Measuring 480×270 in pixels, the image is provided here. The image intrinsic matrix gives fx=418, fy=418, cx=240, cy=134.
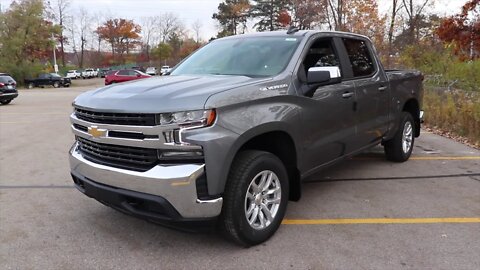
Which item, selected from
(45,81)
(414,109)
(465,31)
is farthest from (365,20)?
(45,81)

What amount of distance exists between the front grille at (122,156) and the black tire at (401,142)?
423 centimetres

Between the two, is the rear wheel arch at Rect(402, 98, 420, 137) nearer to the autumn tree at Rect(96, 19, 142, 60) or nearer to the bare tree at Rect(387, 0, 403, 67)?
the bare tree at Rect(387, 0, 403, 67)

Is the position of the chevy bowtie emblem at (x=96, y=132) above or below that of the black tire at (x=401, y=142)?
above

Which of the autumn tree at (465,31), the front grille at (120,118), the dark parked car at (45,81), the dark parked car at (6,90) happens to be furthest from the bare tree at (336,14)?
the dark parked car at (45,81)

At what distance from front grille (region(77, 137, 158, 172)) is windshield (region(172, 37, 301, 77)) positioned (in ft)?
4.60

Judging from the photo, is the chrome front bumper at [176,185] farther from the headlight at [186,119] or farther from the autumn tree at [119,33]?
the autumn tree at [119,33]

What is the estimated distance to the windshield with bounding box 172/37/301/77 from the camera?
13.7 ft

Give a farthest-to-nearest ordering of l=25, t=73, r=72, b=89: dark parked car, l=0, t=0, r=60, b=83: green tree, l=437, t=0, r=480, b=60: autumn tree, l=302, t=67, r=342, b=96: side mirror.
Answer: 1. l=0, t=0, r=60, b=83: green tree
2. l=25, t=73, r=72, b=89: dark parked car
3. l=437, t=0, r=480, b=60: autumn tree
4. l=302, t=67, r=342, b=96: side mirror

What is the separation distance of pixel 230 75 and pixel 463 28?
11959 mm

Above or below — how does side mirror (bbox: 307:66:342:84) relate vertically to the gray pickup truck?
above

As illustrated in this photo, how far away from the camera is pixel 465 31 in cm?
1327

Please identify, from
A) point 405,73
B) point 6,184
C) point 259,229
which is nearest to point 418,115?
point 405,73

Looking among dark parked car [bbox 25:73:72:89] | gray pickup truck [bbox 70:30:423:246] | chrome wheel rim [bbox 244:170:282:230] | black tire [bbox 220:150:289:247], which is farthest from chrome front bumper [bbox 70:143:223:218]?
dark parked car [bbox 25:73:72:89]

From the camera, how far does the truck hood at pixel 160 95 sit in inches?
123
